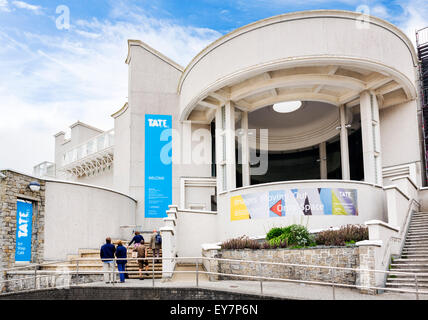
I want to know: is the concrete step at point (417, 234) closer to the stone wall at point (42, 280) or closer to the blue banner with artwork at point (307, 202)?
the blue banner with artwork at point (307, 202)

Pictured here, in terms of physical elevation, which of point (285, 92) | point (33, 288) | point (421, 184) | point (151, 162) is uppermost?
point (285, 92)

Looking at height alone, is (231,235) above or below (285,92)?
below

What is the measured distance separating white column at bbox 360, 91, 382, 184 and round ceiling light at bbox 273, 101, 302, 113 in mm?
4819

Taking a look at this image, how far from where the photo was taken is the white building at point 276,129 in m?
18.2

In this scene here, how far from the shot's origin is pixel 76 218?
1869 cm

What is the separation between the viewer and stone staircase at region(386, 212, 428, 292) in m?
12.3

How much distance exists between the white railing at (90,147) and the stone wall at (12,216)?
39.5 ft

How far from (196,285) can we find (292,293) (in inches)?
103

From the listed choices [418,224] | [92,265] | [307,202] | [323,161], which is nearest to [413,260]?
[418,224]

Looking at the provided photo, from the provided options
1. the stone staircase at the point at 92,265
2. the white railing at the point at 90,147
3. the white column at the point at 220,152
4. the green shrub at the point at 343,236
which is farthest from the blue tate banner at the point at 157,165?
the green shrub at the point at 343,236
